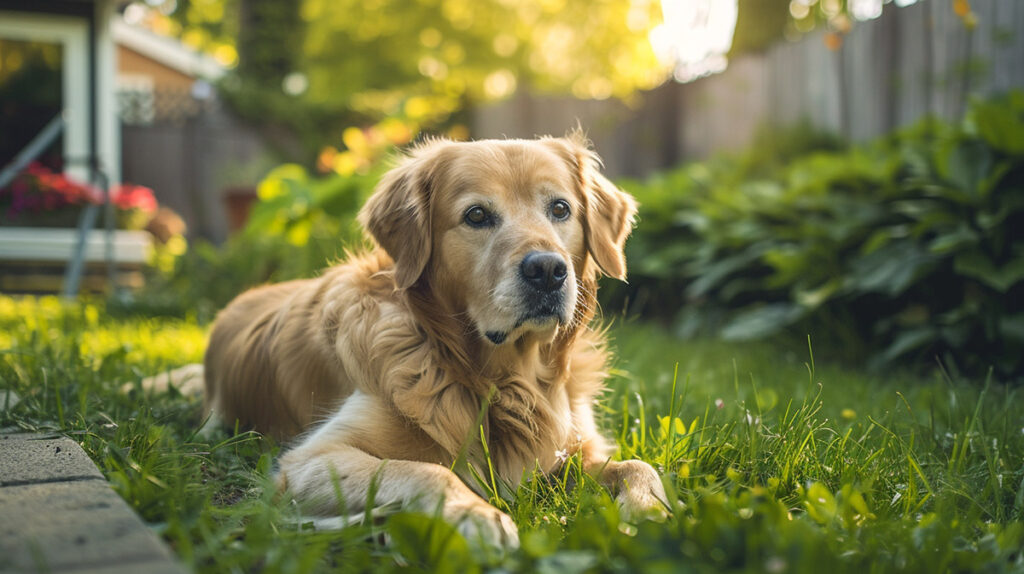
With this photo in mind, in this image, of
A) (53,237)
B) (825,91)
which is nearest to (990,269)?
(825,91)

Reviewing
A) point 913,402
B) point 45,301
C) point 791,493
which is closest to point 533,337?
point 791,493

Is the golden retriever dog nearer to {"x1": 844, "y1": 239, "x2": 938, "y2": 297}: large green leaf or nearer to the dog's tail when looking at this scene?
the dog's tail

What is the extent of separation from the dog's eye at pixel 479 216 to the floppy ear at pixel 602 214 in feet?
1.31

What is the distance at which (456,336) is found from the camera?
252 cm

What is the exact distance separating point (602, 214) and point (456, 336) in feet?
2.47

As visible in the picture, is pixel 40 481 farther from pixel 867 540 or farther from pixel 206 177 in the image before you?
pixel 206 177

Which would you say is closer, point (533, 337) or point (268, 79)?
point (533, 337)

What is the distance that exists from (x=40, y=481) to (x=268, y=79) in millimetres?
16621

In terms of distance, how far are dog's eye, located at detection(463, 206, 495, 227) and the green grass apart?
0.73m

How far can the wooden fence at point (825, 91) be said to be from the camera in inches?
222

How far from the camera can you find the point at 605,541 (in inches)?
62.4

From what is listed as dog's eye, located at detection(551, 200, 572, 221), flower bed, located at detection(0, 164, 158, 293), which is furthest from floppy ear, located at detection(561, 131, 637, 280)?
flower bed, located at detection(0, 164, 158, 293)

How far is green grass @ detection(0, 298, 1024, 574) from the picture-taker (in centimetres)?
149

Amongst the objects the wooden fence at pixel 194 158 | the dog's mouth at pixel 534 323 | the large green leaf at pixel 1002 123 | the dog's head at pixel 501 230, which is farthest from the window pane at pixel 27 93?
the large green leaf at pixel 1002 123
